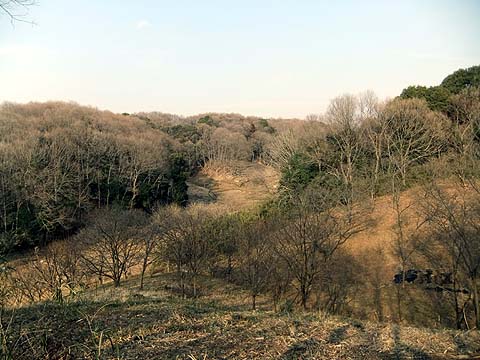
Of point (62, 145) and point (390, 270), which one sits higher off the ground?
point (62, 145)

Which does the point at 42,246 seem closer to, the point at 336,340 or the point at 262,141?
the point at 336,340

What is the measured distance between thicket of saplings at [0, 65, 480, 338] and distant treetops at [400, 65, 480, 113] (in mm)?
1082

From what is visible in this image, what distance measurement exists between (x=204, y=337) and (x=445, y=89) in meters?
38.2

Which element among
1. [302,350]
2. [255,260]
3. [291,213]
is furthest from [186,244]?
[302,350]

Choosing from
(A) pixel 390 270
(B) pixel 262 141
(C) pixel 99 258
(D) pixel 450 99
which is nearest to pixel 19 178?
(C) pixel 99 258

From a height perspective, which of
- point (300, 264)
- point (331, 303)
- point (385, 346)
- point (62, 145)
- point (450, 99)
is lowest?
point (331, 303)

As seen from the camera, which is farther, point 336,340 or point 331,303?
point 331,303

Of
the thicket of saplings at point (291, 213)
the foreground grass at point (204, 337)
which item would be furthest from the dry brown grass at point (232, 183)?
the foreground grass at point (204, 337)

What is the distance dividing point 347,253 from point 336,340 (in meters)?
21.1

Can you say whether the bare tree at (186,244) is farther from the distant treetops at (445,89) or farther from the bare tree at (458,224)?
the distant treetops at (445,89)

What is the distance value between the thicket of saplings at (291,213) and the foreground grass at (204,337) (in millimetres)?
657

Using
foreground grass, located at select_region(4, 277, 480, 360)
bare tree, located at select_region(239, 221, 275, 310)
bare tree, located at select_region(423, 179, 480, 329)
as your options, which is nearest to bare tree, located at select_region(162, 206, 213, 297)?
bare tree, located at select_region(239, 221, 275, 310)

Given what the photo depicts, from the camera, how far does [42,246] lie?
31.4m

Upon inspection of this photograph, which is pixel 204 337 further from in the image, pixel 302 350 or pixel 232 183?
pixel 232 183
